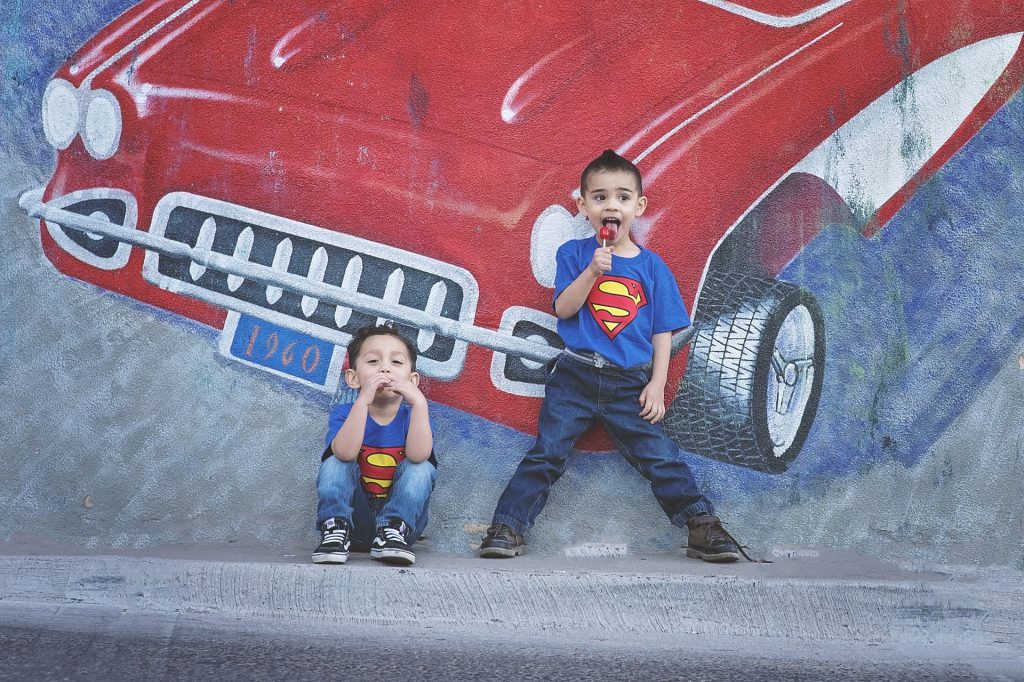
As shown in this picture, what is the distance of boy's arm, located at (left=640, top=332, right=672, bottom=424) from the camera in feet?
11.1

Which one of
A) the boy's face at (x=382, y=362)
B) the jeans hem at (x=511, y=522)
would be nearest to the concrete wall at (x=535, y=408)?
the jeans hem at (x=511, y=522)

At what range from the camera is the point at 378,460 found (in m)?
3.25

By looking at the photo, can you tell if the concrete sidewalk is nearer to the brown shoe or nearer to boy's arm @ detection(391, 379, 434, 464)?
the brown shoe

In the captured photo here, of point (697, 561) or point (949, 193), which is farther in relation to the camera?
point (949, 193)

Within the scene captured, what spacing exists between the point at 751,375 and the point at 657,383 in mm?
369

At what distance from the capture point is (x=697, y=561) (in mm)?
3248

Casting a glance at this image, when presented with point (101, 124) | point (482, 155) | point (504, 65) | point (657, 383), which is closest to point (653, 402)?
point (657, 383)

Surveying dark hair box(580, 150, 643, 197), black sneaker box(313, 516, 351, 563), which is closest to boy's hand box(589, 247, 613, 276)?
dark hair box(580, 150, 643, 197)

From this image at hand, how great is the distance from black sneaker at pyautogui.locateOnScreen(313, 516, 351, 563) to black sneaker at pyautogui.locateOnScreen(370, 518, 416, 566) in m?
0.09

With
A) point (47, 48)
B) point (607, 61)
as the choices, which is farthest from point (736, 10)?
point (47, 48)

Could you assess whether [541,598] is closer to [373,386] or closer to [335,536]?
[335,536]

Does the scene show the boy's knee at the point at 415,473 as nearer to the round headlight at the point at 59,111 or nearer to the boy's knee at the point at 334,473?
the boy's knee at the point at 334,473

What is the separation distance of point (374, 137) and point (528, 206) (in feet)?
1.98

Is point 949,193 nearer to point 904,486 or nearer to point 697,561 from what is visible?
point 904,486
